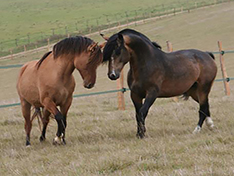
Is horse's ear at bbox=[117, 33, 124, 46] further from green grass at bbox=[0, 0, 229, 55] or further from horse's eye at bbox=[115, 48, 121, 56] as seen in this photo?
green grass at bbox=[0, 0, 229, 55]

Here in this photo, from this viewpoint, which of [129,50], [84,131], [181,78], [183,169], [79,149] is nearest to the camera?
[183,169]

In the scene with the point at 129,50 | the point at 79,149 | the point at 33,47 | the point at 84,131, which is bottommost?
the point at 33,47

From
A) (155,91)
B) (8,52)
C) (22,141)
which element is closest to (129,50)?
(155,91)

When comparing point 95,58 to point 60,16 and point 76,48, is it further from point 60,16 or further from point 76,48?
point 60,16

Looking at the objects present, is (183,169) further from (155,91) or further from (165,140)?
(155,91)

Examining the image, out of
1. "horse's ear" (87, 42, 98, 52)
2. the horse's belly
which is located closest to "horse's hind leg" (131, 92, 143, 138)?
the horse's belly

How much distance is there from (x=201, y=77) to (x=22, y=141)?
327 centimetres

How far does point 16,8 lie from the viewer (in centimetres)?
7562

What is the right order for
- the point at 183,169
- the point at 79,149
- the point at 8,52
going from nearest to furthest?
the point at 183,169
the point at 79,149
the point at 8,52

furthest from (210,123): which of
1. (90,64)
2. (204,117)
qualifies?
(90,64)

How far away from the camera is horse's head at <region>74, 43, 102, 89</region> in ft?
19.1

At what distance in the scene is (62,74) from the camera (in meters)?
6.09

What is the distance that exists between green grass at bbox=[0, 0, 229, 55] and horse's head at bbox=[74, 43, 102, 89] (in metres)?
40.6

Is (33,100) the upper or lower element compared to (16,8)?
upper
